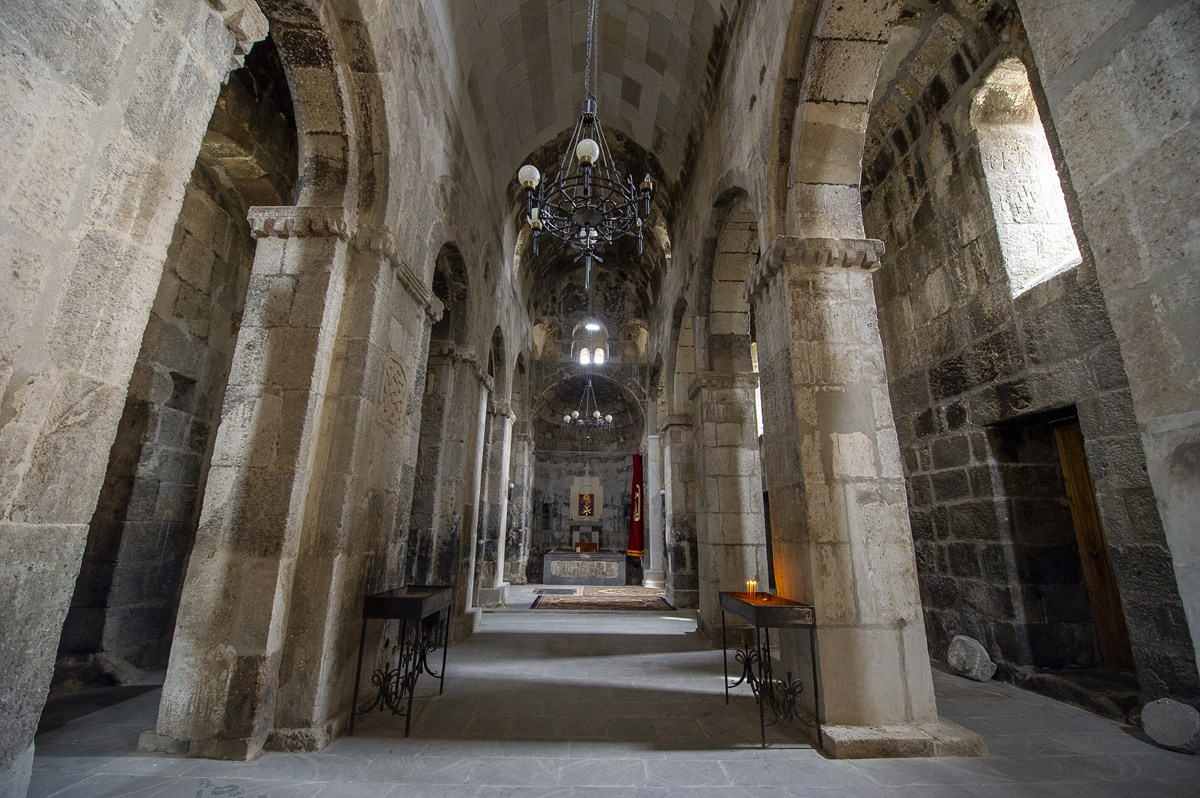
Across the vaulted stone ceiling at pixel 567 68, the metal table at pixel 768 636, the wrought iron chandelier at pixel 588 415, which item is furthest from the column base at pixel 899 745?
the wrought iron chandelier at pixel 588 415

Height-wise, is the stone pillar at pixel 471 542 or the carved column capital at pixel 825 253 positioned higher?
the carved column capital at pixel 825 253

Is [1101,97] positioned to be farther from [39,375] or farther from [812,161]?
[39,375]

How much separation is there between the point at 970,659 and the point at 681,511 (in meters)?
4.66

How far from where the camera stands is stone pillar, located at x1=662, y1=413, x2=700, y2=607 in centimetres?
821

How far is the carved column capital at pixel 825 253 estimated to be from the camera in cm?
329

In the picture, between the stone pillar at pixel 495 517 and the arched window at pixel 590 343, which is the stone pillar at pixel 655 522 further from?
the arched window at pixel 590 343

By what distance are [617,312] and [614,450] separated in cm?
482

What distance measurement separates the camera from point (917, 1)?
13.3 ft

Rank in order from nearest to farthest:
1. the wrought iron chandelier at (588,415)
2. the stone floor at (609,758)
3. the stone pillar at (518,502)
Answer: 1. the stone floor at (609,758)
2. the stone pillar at (518,502)
3. the wrought iron chandelier at (588,415)

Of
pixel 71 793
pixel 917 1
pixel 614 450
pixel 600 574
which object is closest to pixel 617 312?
pixel 614 450

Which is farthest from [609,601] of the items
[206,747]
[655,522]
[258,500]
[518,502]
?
[258,500]

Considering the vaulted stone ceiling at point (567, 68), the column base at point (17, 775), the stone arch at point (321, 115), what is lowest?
the column base at point (17, 775)

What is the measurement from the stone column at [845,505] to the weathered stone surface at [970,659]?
1872 mm

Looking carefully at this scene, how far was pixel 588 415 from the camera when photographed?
1555 cm
